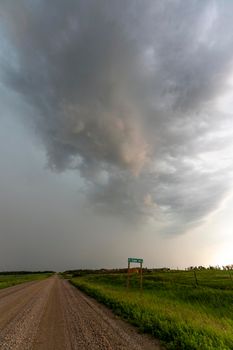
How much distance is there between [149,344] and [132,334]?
151 centimetres

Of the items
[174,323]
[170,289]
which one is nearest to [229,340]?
[174,323]

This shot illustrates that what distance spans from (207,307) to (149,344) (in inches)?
660

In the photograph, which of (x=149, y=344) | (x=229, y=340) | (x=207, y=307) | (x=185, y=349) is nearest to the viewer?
(x=185, y=349)

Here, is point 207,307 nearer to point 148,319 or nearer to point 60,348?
point 148,319

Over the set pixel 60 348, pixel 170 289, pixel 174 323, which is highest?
pixel 170 289

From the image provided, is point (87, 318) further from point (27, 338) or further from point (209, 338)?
point (209, 338)

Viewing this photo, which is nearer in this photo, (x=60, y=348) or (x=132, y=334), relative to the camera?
(x=60, y=348)

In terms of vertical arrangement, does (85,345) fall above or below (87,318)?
below

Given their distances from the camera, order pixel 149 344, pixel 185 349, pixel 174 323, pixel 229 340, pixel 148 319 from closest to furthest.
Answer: pixel 185 349 < pixel 149 344 < pixel 229 340 < pixel 174 323 < pixel 148 319

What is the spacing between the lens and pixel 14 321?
43.8ft

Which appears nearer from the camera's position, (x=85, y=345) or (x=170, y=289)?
(x=85, y=345)

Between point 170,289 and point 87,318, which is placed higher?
point 170,289

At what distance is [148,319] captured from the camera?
12555mm

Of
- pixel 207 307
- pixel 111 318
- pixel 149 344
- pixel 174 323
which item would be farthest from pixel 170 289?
pixel 149 344
